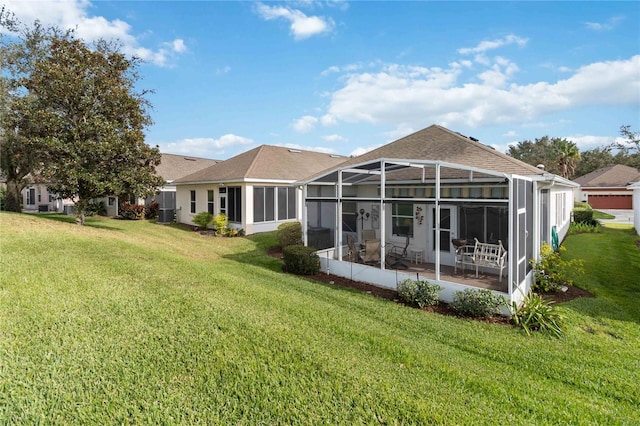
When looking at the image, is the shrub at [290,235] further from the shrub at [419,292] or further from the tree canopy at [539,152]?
the tree canopy at [539,152]

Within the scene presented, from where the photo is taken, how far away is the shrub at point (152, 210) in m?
25.3

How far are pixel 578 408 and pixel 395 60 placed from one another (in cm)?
1368

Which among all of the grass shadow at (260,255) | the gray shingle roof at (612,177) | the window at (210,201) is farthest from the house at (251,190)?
the gray shingle roof at (612,177)

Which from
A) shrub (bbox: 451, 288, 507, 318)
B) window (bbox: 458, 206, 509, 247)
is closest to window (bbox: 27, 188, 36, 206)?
window (bbox: 458, 206, 509, 247)

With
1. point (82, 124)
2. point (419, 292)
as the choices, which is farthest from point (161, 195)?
point (419, 292)

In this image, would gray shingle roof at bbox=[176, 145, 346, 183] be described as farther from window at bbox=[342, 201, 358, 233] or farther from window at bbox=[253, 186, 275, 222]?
window at bbox=[342, 201, 358, 233]

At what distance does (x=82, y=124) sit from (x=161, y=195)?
36.0ft

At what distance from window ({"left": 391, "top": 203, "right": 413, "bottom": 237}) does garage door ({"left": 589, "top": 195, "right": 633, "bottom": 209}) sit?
40071 millimetres

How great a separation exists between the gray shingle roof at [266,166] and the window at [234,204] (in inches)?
30.0

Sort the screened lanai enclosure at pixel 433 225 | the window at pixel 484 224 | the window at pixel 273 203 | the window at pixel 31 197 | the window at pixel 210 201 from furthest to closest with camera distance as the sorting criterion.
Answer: the window at pixel 31 197, the window at pixel 210 201, the window at pixel 273 203, the window at pixel 484 224, the screened lanai enclosure at pixel 433 225

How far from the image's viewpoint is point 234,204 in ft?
61.3

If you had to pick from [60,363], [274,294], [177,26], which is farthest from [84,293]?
[177,26]

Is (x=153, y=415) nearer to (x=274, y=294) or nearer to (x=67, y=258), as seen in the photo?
(x=274, y=294)

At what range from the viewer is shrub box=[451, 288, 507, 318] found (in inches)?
Result: 281
